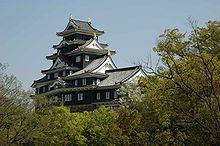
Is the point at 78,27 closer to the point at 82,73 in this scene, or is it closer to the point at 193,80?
the point at 82,73

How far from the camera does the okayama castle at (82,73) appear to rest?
44.2m

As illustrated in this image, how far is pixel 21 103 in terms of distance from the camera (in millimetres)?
26562

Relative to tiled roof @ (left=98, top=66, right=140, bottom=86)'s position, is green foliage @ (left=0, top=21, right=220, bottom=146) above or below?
below

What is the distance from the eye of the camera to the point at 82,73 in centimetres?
4578

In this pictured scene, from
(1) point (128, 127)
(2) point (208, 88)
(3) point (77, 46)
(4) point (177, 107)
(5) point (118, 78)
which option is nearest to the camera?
(2) point (208, 88)

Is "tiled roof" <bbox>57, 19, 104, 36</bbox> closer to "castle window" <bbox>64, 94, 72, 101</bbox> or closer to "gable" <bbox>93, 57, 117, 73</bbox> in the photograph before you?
"gable" <bbox>93, 57, 117, 73</bbox>

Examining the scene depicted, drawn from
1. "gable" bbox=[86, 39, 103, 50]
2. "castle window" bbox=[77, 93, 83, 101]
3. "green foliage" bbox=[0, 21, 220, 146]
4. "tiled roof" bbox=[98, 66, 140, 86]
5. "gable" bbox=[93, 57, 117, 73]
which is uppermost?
"gable" bbox=[86, 39, 103, 50]

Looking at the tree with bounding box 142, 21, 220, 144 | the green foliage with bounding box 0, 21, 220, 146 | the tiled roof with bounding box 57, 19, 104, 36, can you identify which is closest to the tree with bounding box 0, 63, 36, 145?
the green foliage with bounding box 0, 21, 220, 146

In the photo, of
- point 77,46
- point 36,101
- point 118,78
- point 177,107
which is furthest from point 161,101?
point 77,46

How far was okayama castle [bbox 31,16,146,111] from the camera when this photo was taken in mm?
44188

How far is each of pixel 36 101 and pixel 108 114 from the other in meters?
4.86

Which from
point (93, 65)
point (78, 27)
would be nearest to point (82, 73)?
point (93, 65)

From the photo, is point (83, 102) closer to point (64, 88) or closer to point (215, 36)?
point (64, 88)

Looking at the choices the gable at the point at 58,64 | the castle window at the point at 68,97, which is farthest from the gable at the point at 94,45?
the castle window at the point at 68,97
